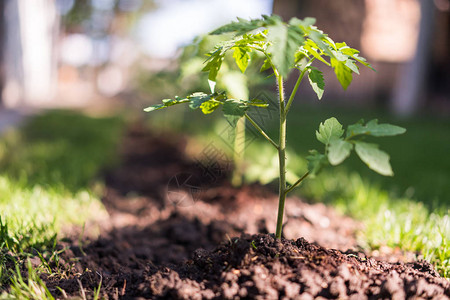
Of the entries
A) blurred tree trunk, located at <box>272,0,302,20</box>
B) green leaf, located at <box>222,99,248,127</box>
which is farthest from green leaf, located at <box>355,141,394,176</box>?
blurred tree trunk, located at <box>272,0,302,20</box>

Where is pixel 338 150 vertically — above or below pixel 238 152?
above

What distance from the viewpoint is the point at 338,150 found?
943mm

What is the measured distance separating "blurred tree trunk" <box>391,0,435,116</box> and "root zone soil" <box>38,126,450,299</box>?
576 centimetres

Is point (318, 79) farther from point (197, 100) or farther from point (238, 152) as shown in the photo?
point (238, 152)

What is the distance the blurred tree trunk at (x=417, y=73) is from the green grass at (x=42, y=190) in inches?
216

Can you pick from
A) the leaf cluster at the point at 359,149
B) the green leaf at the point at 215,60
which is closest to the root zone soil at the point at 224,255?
the leaf cluster at the point at 359,149

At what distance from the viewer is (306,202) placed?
7.95 ft

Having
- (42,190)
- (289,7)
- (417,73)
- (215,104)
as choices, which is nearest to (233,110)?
(215,104)

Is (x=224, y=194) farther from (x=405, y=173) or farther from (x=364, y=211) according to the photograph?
(x=405, y=173)

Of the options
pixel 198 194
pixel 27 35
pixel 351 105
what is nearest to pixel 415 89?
pixel 351 105

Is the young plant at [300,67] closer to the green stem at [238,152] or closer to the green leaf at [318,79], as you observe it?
the green leaf at [318,79]

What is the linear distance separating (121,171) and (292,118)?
4.39 metres

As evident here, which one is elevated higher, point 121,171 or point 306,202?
point 306,202

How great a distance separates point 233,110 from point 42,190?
160cm
